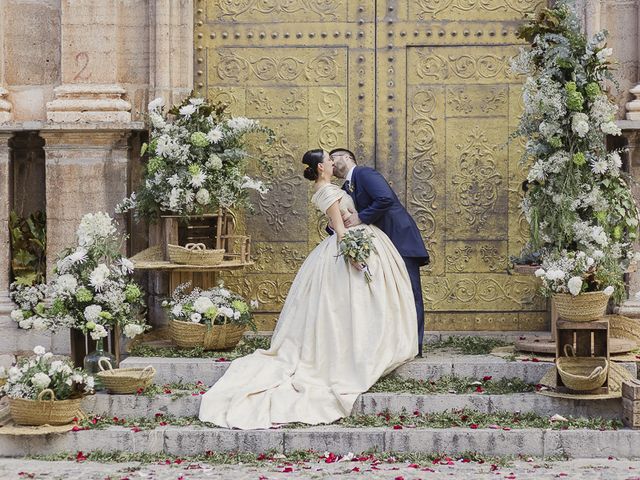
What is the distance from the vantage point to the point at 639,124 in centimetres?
944

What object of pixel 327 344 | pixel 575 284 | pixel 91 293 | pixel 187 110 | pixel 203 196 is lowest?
pixel 327 344

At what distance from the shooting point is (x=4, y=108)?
989cm

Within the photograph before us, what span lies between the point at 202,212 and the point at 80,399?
209cm

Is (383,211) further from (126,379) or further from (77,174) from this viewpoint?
(77,174)

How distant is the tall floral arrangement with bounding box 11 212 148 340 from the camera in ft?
28.1

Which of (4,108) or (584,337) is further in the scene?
(4,108)

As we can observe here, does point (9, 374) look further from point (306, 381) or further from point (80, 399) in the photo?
point (306, 381)

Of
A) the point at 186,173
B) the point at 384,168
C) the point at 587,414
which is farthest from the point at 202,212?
the point at 587,414

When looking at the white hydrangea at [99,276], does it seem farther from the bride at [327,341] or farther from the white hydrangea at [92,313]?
the bride at [327,341]

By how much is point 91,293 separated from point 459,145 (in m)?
3.46

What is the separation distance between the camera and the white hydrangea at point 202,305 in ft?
29.4

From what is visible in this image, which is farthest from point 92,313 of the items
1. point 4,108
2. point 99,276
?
point 4,108

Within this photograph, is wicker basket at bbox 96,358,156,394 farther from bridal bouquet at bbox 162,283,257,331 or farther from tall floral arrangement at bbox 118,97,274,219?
tall floral arrangement at bbox 118,97,274,219

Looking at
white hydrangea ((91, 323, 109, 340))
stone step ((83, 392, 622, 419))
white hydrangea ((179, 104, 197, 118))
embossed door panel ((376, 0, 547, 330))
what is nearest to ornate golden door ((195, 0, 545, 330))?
embossed door panel ((376, 0, 547, 330))
